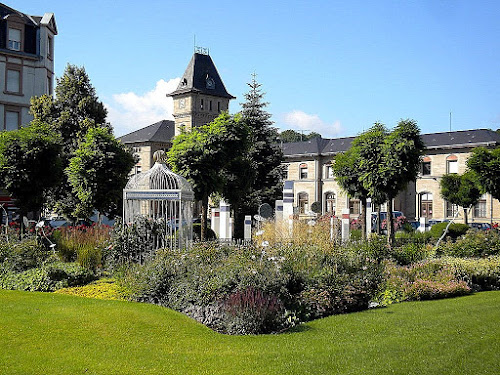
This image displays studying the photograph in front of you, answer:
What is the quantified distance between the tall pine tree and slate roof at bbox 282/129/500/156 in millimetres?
16704

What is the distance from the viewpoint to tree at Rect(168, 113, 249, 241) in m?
22.4

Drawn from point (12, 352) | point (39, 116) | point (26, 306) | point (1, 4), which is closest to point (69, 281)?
point (26, 306)

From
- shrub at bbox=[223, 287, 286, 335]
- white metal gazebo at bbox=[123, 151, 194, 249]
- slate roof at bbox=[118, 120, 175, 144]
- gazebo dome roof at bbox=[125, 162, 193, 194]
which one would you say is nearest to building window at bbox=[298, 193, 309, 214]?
slate roof at bbox=[118, 120, 175, 144]

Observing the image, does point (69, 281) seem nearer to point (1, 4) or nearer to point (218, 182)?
point (218, 182)

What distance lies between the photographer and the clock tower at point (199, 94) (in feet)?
230

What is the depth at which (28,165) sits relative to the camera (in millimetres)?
21781

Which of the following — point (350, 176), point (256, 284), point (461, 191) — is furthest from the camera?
point (461, 191)

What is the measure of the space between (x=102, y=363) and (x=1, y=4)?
3401 centimetres

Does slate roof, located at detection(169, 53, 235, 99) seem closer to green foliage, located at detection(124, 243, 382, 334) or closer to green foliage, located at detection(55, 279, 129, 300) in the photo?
green foliage, located at detection(55, 279, 129, 300)

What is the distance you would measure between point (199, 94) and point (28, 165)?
49.7 metres

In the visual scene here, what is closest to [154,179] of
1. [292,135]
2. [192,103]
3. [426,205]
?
[426,205]

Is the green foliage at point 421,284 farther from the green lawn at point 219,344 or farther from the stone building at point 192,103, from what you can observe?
the stone building at point 192,103

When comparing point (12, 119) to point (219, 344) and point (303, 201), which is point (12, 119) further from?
point (303, 201)

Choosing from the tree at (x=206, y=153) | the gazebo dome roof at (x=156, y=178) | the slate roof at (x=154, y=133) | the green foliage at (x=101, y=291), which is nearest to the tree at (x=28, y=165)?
the tree at (x=206, y=153)
